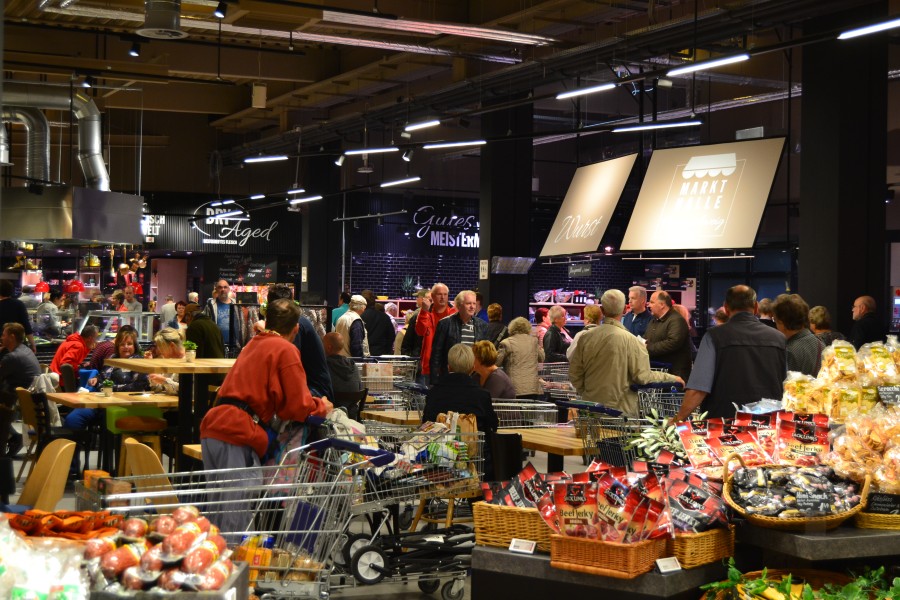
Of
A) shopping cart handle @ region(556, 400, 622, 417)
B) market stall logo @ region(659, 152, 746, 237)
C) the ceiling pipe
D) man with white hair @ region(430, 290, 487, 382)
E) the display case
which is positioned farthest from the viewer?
the ceiling pipe

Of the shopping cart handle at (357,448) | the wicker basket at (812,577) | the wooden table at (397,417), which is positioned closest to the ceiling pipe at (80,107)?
the wooden table at (397,417)

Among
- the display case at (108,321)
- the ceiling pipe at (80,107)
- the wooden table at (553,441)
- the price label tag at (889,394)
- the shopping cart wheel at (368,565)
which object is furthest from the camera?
the ceiling pipe at (80,107)

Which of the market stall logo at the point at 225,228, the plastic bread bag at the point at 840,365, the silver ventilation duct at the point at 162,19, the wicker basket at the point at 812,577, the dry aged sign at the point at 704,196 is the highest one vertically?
the silver ventilation duct at the point at 162,19

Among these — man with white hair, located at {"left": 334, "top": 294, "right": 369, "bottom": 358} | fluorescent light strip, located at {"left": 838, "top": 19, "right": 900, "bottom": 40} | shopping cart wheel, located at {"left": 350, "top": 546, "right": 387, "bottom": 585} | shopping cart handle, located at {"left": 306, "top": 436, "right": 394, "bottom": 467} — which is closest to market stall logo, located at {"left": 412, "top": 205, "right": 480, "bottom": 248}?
man with white hair, located at {"left": 334, "top": 294, "right": 369, "bottom": 358}

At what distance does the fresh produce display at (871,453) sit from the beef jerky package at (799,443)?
0.08 m

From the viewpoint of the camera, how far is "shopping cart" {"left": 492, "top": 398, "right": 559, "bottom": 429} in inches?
306

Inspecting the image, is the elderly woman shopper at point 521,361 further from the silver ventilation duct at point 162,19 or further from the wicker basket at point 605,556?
the wicker basket at point 605,556

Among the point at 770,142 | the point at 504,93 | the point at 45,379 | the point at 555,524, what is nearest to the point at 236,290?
the point at 504,93

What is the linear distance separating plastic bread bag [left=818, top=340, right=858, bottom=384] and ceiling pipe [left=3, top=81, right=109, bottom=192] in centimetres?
1304

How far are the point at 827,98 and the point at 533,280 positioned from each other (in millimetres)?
15912

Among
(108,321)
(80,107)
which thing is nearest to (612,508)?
(108,321)

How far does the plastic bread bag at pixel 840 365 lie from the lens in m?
4.24

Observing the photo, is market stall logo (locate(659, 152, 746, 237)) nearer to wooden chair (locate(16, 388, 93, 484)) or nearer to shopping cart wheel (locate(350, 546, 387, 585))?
shopping cart wheel (locate(350, 546, 387, 585))

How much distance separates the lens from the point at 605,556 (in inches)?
135
